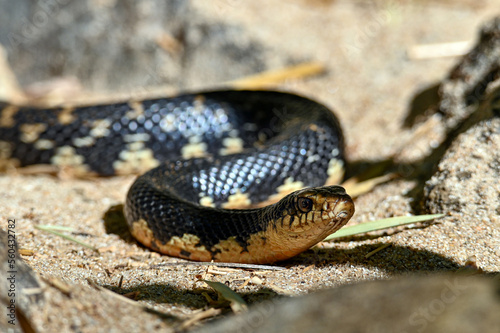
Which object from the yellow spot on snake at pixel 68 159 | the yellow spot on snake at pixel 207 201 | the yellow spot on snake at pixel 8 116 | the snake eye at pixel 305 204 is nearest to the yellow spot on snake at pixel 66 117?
the yellow spot on snake at pixel 68 159

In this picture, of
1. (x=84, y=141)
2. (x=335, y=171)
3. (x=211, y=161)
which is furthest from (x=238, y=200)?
(x=84, y=141)

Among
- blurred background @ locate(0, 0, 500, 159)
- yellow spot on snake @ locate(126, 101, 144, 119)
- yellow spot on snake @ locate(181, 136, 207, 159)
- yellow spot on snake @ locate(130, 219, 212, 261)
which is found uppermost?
blurred background @ locate(0, 0, 500, 159)

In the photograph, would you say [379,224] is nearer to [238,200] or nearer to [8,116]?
[238,200]

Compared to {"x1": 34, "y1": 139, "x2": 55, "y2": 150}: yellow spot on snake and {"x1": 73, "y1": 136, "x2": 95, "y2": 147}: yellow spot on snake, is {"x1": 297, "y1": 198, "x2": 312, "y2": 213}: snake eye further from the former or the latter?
{"x1": 34, "y1": 139, "x2": 55, "y2": 150}: yellow spot on snake

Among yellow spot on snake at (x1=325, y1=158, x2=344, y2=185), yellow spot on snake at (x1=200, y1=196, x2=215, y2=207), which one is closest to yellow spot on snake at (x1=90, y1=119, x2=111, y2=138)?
yellow spot on snake at (x1=200, y1=196, x2=215, y2=207)

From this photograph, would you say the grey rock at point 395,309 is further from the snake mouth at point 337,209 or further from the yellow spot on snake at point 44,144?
the yellow spot on snake at point 44,144
